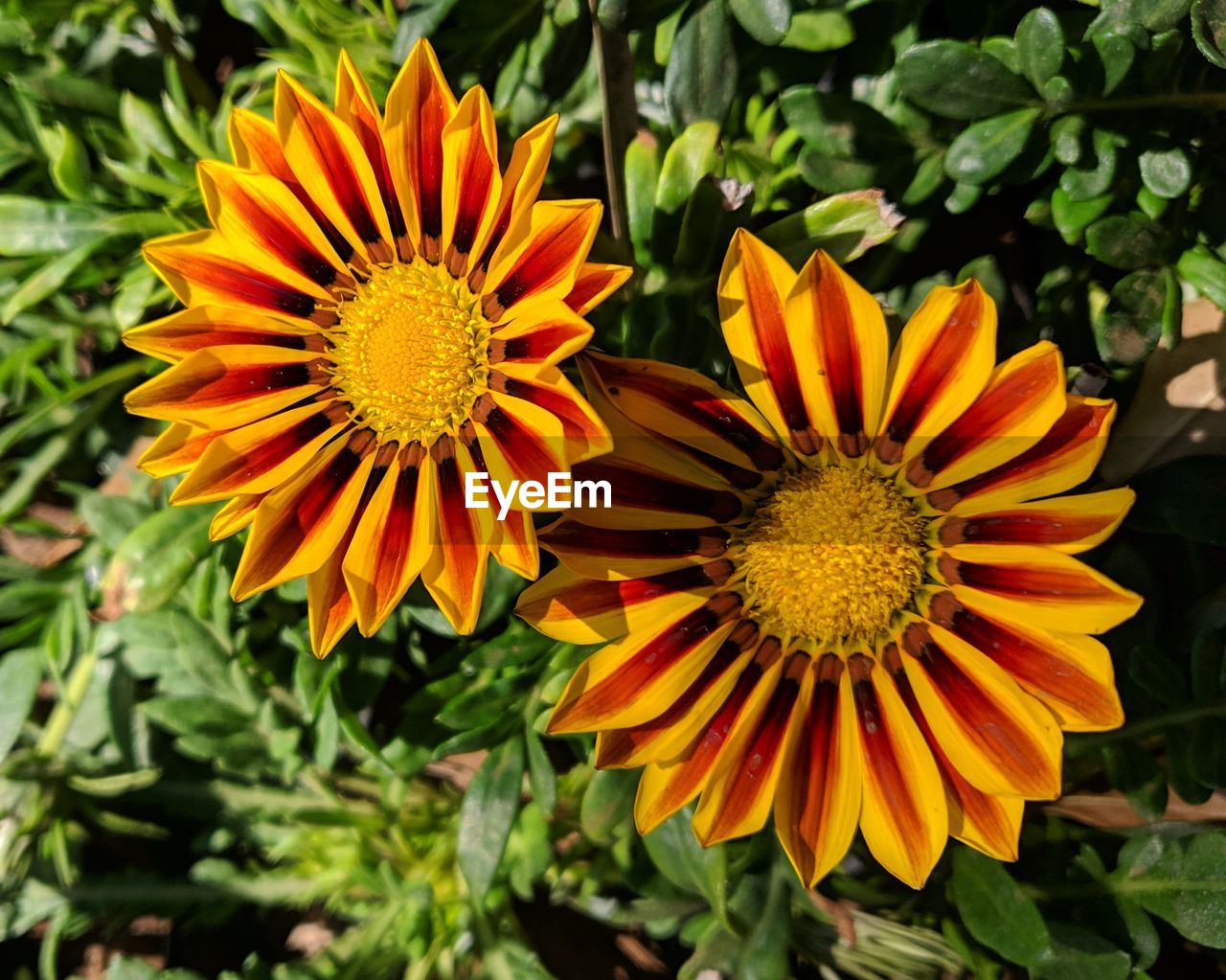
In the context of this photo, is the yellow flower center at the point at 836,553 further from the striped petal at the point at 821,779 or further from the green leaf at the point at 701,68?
the green leaf at the point at 701,68

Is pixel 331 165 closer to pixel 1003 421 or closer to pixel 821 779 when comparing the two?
pixel 1003 421

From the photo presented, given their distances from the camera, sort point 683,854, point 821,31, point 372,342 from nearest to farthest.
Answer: point 372,342
point 821,31
point 683,854

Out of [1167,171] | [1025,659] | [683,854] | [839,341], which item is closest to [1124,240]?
[1167,171]

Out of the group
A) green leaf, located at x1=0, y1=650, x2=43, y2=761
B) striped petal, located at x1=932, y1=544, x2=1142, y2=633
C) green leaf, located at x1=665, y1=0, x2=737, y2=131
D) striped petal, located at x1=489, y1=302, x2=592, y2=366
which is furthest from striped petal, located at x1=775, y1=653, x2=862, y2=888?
green leaf, located at x1=0, y1=650, x2=43, y2=761

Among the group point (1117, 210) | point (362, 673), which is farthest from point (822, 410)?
point (362, 673)

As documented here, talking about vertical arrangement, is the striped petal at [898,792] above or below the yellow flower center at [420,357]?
below

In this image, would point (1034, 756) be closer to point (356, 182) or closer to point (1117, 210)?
point (1117, 210)

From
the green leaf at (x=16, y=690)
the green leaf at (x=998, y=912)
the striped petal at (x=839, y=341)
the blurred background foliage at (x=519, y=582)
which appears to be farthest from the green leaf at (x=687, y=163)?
the green leaf at (x=16, y=690)
